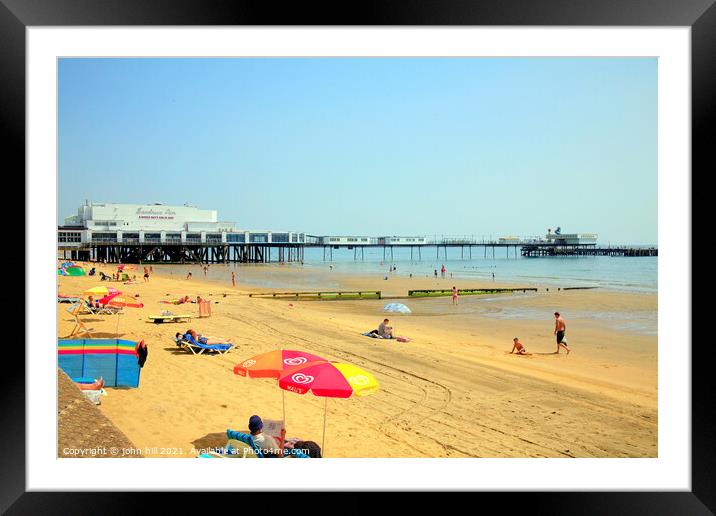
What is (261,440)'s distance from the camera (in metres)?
3.89

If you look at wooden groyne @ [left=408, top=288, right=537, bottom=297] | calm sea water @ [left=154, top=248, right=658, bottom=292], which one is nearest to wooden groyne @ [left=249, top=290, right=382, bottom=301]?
wooden groyne @ [left=408, top=288, right=537, bottom=297]

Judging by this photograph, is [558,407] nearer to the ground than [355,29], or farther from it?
nearer to the ground

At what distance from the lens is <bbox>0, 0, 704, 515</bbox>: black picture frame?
340 centimetres

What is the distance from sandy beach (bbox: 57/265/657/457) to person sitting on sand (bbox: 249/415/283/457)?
0.67 meters

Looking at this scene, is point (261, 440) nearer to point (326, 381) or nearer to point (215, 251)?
point (326, 381)

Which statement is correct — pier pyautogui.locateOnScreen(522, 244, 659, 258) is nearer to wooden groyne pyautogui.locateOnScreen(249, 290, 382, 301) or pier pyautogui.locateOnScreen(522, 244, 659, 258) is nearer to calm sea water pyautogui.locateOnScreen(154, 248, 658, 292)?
calm sea water pyautogui.locateOnScreen(154, 248, 658, 292)

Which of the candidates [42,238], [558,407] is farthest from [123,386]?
[558,407]

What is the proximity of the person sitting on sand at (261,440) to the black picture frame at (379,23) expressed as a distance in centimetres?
43

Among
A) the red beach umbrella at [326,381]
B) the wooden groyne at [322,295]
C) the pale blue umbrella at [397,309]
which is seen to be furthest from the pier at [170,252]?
the red beach umbrella at [326,381]

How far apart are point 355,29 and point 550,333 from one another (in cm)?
968

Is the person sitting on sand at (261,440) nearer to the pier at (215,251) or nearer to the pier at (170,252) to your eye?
the pier at (215,251)

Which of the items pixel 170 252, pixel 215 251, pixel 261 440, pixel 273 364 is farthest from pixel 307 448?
pixel 215 251

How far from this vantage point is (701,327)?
11.9 feet

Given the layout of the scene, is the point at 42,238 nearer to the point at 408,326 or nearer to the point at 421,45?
the point at 421,45
